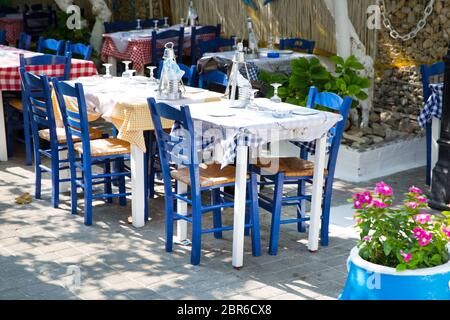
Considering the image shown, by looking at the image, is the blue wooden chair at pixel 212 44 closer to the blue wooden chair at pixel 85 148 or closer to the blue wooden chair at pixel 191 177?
the blue wooden chair at pixel 85 148

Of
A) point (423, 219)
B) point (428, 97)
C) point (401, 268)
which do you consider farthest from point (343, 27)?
point (401, 268)

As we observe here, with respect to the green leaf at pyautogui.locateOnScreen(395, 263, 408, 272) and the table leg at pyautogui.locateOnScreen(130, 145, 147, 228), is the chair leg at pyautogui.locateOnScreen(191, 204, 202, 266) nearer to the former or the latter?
the table leg at pyautogui.locateOnScreen(130, 145, 147, 228)

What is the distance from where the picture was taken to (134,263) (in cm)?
536

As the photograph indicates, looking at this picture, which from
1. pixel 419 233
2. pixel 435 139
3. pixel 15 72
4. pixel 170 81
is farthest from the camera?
pixel 15 72

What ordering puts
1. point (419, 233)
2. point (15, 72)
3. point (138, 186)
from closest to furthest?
point (419, 233) → point (138, 186) → point (15, 72)

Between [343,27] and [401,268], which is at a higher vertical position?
[343,27]

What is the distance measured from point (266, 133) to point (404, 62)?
425 cm

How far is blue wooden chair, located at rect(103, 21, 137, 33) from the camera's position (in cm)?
1084

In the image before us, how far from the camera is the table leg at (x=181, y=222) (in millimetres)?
5652

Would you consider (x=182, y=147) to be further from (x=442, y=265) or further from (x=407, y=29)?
(x=407, y=29)

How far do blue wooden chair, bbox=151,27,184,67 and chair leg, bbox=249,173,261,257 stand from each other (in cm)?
477

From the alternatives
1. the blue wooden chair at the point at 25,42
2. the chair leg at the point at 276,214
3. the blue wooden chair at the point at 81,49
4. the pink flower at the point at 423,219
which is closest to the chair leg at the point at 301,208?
the chair leg at the point at 276,214

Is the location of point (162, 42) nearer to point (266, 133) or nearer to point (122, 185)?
point (122, 185)

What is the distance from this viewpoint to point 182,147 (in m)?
5.29
